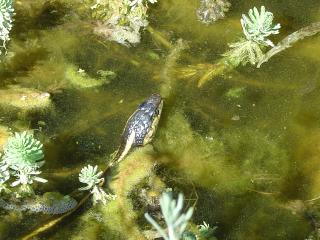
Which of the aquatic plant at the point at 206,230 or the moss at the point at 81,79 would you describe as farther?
the moss at the point at 81,79

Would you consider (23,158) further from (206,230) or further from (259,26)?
(259,26)

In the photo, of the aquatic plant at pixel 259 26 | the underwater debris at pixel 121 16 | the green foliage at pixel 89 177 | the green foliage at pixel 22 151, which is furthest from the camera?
the underwater debris at pixel 121 16

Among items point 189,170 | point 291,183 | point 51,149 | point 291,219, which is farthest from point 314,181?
point 51,149

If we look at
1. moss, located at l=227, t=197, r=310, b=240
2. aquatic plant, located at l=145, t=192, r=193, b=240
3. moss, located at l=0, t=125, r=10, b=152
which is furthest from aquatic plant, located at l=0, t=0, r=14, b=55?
aquatic plant, located at l=145, t=192, r=193, b=240

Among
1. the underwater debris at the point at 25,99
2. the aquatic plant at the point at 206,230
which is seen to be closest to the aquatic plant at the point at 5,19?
the underwater debris at the point at 25,99

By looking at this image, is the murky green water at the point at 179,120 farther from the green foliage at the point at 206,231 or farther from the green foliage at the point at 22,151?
the green foliage at the point at 22,151

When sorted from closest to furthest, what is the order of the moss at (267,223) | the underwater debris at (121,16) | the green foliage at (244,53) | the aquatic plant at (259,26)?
the moss at (267,223), the aquatic plant at (259,26), the green foliage at (244,53), the underwater debris at (121,16)

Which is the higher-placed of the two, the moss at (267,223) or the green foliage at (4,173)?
the green foliage at (4,173)

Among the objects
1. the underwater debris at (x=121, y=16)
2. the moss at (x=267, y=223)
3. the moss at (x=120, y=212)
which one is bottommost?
the moss at (x=267, y=223)
